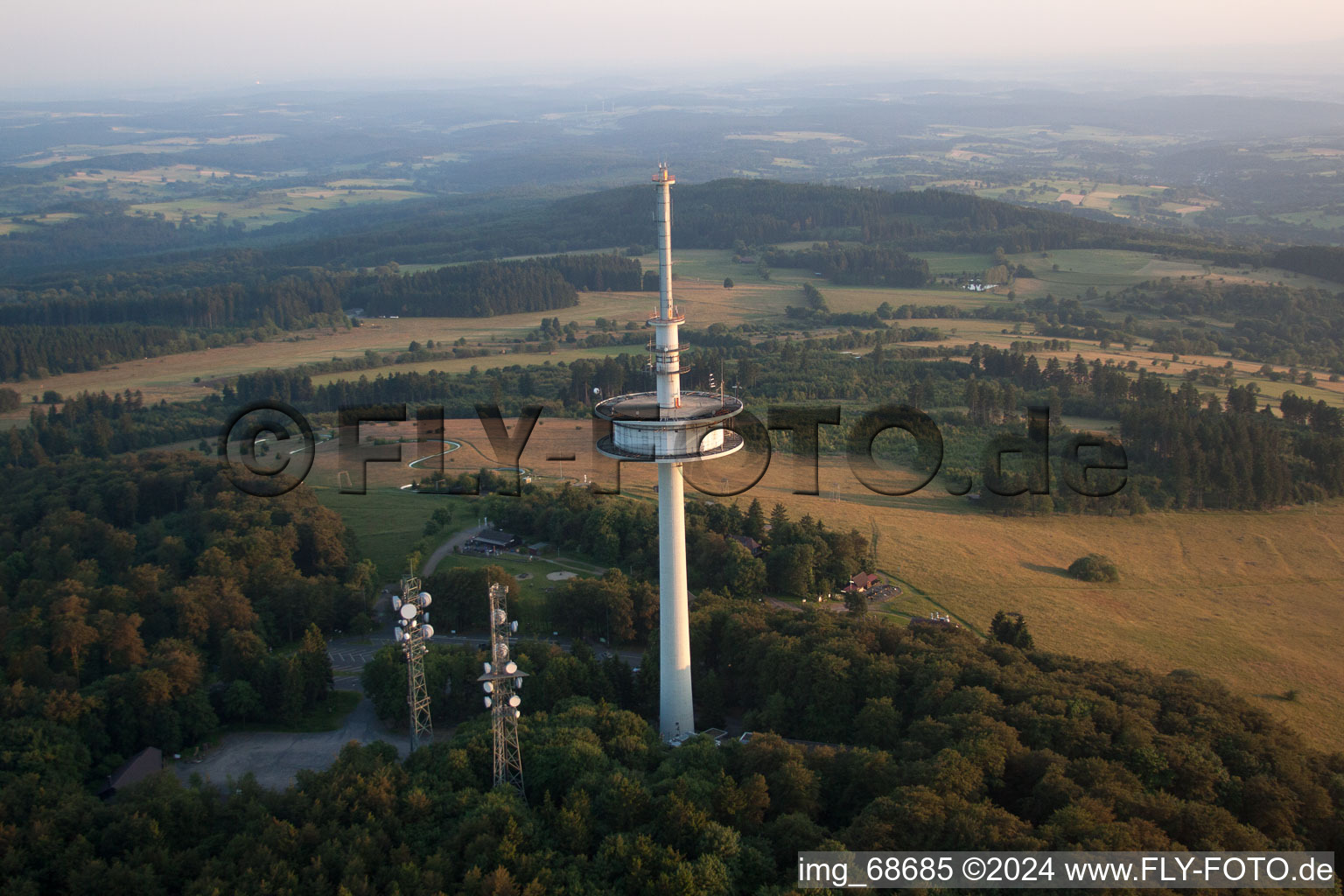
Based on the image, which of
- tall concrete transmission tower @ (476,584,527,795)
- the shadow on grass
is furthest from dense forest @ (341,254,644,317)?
tall concrete transmission tower @ (476,584,527,795)

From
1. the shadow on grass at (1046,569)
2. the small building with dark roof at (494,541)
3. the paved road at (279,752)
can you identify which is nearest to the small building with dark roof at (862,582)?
the shadow on grass at (1046,569)

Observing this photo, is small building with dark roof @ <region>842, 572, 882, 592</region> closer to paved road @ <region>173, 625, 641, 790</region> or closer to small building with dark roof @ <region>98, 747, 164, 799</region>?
paved road @ <region>173, 625, 641, 790</region>

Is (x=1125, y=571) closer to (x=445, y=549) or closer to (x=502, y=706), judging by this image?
(x=445, y=549)

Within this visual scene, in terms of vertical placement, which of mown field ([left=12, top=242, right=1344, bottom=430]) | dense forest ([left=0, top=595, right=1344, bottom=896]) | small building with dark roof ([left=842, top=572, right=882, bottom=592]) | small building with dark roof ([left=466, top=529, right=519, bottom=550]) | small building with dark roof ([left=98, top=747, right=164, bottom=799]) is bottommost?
small building with dark roof ([left=98, top=747, right=164, bottom=799])

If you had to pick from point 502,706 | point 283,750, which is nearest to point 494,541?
point 283,750

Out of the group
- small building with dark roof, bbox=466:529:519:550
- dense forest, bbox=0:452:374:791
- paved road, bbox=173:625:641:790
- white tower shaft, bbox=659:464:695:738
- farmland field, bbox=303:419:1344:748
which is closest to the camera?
white tower shaft, bbox=659:464:695:738

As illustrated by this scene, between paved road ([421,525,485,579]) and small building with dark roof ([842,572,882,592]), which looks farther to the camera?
paved road ([421,525,485,579])
